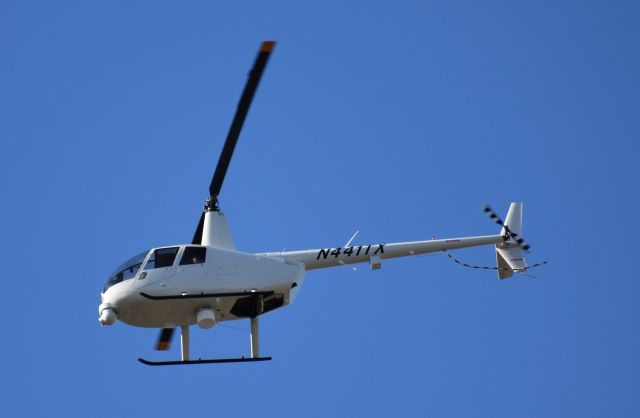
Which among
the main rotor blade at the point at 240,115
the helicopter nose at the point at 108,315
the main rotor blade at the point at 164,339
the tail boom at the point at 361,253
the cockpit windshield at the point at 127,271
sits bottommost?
the helicopter nose at the point at 108,315

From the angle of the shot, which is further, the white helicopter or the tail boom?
the tail boom

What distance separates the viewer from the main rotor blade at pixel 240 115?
624 inches

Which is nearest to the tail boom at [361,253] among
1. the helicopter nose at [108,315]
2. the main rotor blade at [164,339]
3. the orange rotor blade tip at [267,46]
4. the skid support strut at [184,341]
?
the skid support strut at [184,341]

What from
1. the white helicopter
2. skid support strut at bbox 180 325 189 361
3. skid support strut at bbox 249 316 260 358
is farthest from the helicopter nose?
skid support strut at bbox 249 316 260 358

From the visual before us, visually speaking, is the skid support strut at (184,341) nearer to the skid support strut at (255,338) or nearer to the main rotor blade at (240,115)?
the skid support strut at (255,338)

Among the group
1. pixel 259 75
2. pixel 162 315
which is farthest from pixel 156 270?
pixel 259 75

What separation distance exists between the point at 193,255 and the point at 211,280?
0.57 m

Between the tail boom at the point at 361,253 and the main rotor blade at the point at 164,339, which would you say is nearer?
the tail boom at the point at 361,253

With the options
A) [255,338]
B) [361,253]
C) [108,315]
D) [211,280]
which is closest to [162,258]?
[211,280]

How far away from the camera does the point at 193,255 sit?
57.0 ft

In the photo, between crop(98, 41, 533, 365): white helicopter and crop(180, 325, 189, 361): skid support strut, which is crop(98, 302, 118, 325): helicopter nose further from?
crop(180, 325, 189, 361): skid support strut

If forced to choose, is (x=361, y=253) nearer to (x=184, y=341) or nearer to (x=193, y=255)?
(x=193, y=255)

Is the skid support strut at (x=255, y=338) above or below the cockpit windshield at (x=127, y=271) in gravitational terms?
below

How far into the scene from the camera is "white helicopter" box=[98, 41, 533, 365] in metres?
17.0
